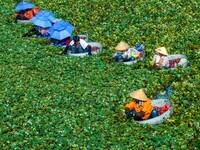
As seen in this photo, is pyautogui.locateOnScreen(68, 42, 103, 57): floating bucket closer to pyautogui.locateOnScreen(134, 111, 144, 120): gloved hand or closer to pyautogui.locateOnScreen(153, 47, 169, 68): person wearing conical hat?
pyautogui.locateOnScreen(153, 47, 169, 68): person wearing conical hat

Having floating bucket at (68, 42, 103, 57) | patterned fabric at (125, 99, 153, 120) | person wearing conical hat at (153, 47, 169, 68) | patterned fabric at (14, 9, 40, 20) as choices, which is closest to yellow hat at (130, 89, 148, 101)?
patterned fabric at (125, 99, 153, 120)

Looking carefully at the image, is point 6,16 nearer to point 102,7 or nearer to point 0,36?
point 0,36

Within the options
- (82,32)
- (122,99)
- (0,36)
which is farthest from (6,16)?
(122,99)

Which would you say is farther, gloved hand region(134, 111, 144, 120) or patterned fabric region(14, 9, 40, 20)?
patterned fabric region(14, 9, 40, 20)

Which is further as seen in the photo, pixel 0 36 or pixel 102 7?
pixel 102 7

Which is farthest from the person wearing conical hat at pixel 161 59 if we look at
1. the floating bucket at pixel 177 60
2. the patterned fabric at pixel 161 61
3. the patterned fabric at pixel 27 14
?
the patterned fabric at pixel 27 14

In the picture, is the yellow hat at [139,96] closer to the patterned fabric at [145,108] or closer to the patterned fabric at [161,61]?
the patterned fabric at [145,108]
